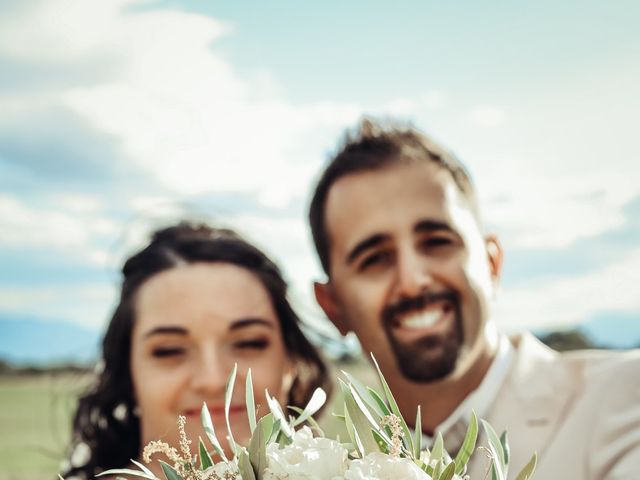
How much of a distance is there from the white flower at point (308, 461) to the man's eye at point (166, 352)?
220cm

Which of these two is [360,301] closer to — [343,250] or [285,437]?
[343,250]

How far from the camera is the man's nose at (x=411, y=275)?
12.2 ft

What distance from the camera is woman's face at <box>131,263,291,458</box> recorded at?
12.3ft

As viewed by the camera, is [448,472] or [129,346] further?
[129,346]

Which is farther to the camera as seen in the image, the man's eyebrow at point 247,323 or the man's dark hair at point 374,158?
the man's dark hair at point 374,158

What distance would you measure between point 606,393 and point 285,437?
6.61 ft

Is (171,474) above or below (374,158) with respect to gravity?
below

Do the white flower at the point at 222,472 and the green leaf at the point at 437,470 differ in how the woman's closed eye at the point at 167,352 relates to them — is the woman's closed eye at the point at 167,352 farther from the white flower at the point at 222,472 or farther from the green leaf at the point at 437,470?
the green leaf at the point at 437,470

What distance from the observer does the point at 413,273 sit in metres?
3.72

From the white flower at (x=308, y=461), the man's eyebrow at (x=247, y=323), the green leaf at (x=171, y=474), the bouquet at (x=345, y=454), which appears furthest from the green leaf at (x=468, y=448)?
the man's eyebrow at (x=247, y=323)

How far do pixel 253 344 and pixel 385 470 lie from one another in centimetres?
233

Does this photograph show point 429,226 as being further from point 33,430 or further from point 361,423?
point 33,430

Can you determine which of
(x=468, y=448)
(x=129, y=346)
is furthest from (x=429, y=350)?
(x=468, y=448)

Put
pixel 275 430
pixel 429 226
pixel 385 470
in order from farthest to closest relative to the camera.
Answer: pixel 429 226 → pixel 275 430 → pixel 385 470
